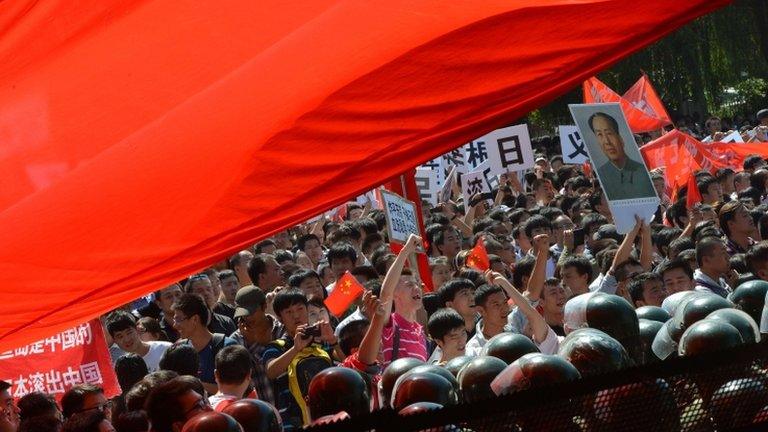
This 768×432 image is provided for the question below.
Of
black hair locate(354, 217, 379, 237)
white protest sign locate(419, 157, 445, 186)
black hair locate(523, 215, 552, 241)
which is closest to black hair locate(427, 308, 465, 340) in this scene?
black hair locate(523, 215, 552, 241)

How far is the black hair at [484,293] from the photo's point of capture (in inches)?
316

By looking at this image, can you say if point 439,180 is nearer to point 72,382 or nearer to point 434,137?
point 72,382

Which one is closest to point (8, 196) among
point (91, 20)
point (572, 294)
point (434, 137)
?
point (91, 20)

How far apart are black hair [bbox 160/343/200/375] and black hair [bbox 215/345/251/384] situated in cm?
27

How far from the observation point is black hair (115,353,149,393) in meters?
7.09

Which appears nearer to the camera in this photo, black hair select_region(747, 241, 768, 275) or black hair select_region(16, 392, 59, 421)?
black hair select_region(16, 392, 59, 421)

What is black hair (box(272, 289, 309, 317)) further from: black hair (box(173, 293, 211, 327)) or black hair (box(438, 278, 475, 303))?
black hair (box(438, 278, 475, 303))

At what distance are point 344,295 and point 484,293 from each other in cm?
118

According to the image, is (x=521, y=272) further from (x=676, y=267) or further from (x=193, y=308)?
(x=193, y=308)

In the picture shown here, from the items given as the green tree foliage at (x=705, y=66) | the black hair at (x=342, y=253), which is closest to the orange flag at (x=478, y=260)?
the black hair at (x=342, y=253)

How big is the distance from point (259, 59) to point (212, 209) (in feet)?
1.81

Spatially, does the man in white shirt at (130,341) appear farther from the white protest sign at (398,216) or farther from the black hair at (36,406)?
the black hair at (36,406)

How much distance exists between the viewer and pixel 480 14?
367cm

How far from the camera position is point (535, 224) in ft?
41.5
